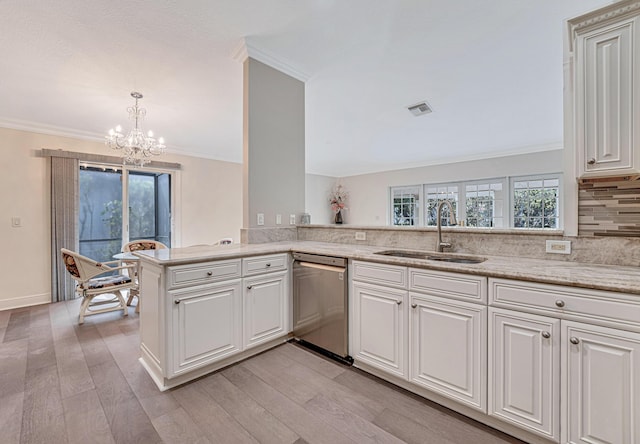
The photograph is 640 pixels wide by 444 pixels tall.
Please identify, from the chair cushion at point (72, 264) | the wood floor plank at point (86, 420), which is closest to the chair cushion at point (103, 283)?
the chair cushion at point (72, 264)

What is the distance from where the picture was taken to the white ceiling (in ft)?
6.97

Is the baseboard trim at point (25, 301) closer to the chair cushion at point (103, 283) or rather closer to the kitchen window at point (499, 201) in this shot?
the chair cushion at point (103, 283)

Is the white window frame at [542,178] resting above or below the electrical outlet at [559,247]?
above

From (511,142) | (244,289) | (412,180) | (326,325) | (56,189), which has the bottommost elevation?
(326,325)

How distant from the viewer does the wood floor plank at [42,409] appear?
151 cm

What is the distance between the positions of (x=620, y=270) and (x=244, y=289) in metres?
2.32

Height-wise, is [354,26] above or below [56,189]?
above

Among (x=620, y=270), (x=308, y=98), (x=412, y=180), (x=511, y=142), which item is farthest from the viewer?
(x=412, y=180)

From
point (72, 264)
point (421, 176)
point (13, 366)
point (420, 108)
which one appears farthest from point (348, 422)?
point (421, 176)

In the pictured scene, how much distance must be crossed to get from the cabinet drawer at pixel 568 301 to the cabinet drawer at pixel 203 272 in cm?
172

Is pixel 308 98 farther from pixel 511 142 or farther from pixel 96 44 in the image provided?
pixel 511 142

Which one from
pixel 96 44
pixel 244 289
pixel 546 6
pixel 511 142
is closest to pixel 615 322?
pixel 244 289

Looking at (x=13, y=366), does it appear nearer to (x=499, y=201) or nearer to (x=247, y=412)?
(x=247, y=412)

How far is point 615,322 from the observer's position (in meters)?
1.18
